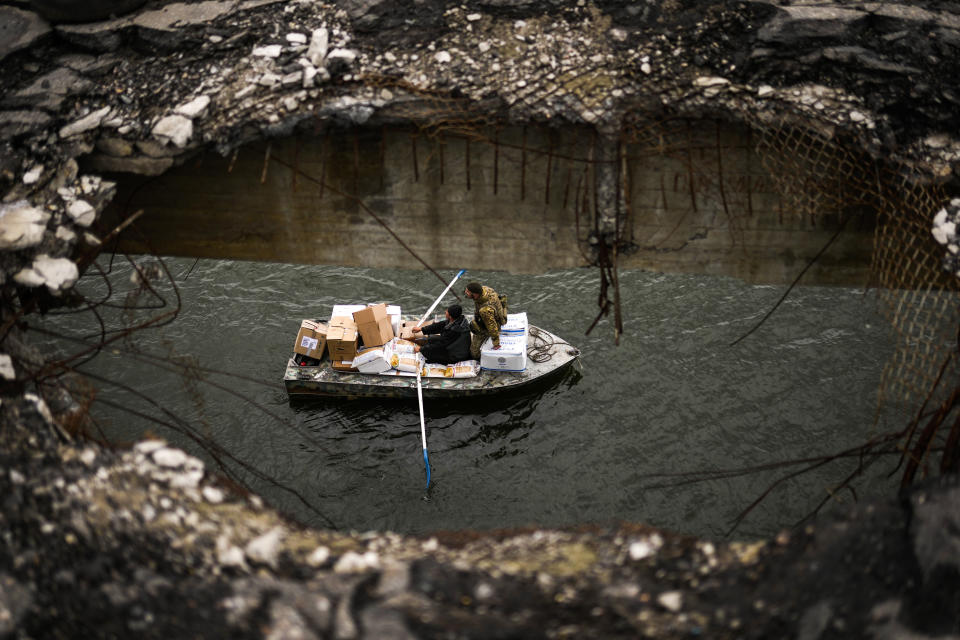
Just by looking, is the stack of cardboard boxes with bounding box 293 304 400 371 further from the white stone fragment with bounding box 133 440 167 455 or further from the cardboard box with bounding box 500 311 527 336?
the white stone fragment with bounding box 133 440 167 455

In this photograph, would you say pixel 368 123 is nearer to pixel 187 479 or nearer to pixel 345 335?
pixel 345 335

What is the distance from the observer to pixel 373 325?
9.30 meters

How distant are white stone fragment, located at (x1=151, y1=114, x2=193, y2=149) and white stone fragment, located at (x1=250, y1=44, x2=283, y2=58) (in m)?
1.06

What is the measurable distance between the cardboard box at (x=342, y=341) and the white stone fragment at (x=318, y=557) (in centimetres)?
526

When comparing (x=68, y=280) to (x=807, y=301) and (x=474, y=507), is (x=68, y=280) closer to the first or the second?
(x=474, y=507)

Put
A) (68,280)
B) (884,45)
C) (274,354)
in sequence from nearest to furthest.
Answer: (68,280) < (884,45) < (274,354)

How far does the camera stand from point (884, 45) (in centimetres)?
706

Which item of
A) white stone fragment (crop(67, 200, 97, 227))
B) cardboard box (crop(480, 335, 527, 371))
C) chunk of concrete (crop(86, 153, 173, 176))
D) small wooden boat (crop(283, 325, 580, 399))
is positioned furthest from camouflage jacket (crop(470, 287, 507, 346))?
white stone fragment (crop(67, 200, 97, 227))

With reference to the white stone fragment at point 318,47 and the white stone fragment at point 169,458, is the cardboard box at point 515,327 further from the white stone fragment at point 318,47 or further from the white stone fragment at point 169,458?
the white stone fragment at point 169,458

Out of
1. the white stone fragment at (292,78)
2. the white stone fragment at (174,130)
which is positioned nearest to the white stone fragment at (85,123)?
the white stone fragment at (174,130)

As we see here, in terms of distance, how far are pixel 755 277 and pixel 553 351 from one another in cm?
277

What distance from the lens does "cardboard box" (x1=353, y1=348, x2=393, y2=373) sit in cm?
933

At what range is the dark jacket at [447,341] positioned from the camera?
9.30 meters

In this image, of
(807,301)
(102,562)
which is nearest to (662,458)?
(807,301)
